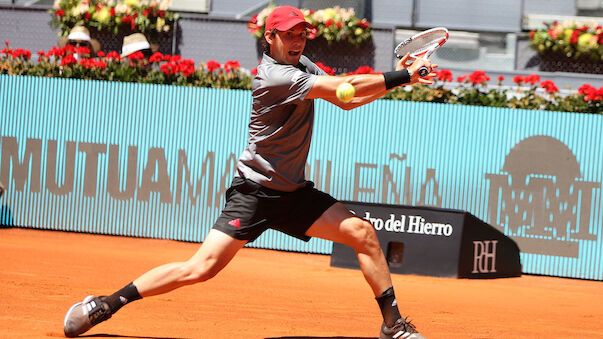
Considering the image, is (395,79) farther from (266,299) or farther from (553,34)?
(553,34)

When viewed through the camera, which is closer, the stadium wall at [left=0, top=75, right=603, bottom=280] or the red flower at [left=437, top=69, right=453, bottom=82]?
the stadium wall at [left=0, top=75, right=603, bottom=280]

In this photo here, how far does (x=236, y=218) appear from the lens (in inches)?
191

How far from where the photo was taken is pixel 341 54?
14062 mm

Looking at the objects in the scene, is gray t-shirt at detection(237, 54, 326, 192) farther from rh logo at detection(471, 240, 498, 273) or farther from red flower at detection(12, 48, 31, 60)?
red flower at detection(12, 48, 31, 60)

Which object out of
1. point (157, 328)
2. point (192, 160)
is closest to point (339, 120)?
point (192, 160)

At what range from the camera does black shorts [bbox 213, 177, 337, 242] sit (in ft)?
15.9

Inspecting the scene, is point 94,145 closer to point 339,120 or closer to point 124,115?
point 124,115

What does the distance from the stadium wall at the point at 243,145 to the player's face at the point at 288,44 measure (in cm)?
607

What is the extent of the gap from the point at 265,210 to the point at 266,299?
7.62ft

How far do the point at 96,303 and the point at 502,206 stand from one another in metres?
6.71

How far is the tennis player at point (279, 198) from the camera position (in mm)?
4680

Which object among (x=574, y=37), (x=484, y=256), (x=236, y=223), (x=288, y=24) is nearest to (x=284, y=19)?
(x=288, y=24)

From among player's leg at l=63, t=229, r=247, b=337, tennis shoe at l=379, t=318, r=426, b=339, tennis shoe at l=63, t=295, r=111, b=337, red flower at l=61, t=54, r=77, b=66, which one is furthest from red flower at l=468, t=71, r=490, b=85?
tennis shoe at l=63, t=295, r=111, b=337

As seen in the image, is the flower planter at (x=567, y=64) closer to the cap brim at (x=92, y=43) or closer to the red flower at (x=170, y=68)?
the red flower at (x=170, y=68)
